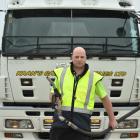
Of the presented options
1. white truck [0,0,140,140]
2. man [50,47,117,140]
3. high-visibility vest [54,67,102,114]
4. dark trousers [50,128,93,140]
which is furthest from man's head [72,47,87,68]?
white truck [0,0,140,140]

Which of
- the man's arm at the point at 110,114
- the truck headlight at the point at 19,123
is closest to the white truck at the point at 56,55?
the truck headlight at the point at 19,123

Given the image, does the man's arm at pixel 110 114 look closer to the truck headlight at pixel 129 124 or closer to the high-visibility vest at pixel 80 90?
the high-visibility vest at pixel 80 90

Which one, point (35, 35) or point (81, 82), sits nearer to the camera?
point (81, 82)

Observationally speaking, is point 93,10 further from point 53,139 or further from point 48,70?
point 53,139

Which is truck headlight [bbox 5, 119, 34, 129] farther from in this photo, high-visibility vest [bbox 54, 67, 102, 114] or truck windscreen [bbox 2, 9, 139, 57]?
high-visibility vest [bbox 54, 67, 102, 114]

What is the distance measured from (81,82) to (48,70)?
4.89 feet

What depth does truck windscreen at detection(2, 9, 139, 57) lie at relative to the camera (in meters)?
7.31

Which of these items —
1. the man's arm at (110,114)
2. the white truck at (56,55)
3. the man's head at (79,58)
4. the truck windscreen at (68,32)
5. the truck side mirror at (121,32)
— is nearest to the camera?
the man's head at (79,58)

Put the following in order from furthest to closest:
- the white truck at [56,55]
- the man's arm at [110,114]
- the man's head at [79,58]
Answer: the white truck at [56,55]
the man's arm at [110,114]
the man's head at [79,58]

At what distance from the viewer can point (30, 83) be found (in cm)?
726

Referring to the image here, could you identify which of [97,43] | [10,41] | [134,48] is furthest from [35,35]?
[134,48]

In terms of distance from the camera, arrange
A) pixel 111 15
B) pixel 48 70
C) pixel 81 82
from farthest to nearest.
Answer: pixel 111 15
pixel 48 70
pixel 81 82

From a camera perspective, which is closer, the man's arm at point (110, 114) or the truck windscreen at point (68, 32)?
the man's arm at point (110, 114)

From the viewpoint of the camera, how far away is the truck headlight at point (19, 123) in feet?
23.8
